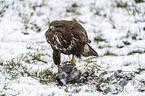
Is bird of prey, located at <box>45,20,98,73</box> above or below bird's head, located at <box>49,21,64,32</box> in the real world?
below

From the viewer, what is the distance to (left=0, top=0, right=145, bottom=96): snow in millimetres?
3051

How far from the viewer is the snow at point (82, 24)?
305cm

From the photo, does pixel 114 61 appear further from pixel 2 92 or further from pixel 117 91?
pixel 2 92

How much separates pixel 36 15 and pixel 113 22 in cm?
245

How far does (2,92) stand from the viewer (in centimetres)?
275

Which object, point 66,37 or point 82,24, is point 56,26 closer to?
point 66,37

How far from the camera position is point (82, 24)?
5.92m

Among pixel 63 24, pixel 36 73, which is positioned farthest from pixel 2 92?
pixel 63 24

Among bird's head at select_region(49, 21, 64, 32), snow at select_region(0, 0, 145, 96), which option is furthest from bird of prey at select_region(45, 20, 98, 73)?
snow at select_region(0, 0, 145, 96)

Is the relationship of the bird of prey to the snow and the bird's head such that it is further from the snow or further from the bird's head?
the snow

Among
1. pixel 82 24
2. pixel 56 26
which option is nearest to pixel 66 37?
pixel 56 26

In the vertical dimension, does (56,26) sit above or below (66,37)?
above

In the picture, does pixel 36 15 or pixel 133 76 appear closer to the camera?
pixel 133 76

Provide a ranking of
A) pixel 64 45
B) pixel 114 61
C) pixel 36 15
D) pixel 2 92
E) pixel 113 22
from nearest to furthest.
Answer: pixel 2 92 < pixel 64 45 < pixel 114 61 < pixel 113 22 < pixel 36 15
